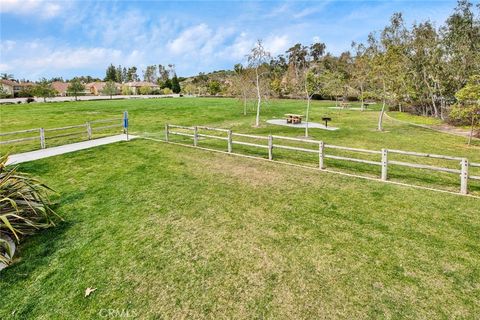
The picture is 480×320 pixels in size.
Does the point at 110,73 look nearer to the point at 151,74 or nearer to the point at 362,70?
the point at 151,74

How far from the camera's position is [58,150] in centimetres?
1327

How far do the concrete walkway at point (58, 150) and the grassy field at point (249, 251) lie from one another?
3.25 m

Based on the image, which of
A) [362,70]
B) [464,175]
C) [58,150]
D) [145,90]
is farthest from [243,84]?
[145,90]

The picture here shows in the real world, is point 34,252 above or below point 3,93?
below

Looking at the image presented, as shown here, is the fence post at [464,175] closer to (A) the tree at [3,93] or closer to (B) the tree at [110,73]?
(A) the tree at [3,93]

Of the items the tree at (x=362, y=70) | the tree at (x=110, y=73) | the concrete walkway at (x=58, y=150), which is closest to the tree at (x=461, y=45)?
the tree at (x=362, y=70)

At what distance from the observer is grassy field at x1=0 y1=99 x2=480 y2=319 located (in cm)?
421

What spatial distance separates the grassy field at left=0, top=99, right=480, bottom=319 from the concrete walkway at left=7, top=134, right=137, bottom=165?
3255mm

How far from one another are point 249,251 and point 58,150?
11.8 metres

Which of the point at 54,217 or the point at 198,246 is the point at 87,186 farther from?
the point at 198,246

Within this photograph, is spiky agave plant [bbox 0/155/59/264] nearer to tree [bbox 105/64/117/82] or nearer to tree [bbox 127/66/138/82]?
tree [bbox 105/64/117/82]

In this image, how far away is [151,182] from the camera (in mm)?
9320

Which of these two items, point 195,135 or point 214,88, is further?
point 214,88

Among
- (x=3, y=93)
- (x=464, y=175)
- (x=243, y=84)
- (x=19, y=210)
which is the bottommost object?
(x=19, y=210)
